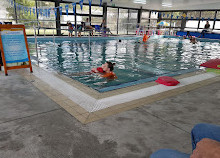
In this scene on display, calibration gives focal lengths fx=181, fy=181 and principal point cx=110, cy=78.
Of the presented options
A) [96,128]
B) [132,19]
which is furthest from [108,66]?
[132,19]

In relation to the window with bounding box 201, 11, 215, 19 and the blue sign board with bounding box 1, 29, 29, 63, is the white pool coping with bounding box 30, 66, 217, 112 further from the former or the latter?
the window with bounding box 201, 11, 215, 19

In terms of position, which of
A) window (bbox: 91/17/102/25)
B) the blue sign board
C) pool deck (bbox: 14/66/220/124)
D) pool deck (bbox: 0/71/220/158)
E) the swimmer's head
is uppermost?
window (bbox: 91/17/102/25)

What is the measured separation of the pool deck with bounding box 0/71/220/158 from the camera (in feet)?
6.36

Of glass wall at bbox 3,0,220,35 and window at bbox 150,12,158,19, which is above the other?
window at bbox 150,12,158,19

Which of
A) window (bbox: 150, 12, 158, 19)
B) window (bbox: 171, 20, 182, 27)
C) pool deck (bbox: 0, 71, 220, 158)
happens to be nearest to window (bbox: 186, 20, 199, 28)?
window (bbox: 171, 20, 182, 27)

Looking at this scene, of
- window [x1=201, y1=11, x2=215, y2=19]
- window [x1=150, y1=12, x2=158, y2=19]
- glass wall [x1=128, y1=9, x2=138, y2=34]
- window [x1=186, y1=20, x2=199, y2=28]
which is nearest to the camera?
window [x1=201, y1=11, x2=215, y2=19]

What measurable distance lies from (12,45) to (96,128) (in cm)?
351

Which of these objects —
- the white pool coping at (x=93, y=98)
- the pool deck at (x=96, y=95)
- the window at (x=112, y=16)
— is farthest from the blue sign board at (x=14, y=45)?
the window at (x=112, y=16)

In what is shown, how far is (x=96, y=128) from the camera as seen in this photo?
2361mm

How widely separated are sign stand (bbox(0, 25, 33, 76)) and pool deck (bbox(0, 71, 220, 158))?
144 centimetres

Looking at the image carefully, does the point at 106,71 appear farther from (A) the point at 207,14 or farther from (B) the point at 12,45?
(A) the point at 207,14

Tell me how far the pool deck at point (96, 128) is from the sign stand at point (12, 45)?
1437mm

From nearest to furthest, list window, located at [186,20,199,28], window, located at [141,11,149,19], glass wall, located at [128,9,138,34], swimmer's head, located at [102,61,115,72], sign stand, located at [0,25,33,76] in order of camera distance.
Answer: sign stand, located at [0,25,33,76] < swimmer's head, located at [102,61,115,72] < glass wall, located at [128,9,138,34] < window, located at [186,20,199,28] < window, located at [141,11,149,19]

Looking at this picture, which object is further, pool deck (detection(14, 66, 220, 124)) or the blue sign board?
the blue sign board
